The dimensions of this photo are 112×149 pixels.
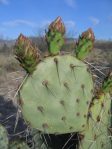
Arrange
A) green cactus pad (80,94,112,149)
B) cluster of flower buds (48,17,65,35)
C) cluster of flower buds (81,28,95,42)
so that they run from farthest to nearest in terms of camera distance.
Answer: green cactus pad (80,94,112,149) → cluster of flower buds (81,28,95,42) → cluster of flower buds (48,17,65,35)

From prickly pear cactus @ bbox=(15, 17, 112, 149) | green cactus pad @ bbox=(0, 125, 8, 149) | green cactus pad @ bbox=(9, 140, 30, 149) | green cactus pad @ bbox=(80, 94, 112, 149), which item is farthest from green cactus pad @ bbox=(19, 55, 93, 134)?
green cactus pad @ bbox=(0, 125, 8, 149)

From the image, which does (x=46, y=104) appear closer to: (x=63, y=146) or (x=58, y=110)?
(x=58, y=110)

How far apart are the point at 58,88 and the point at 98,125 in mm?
541

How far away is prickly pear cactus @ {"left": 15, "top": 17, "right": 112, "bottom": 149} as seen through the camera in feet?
10.5

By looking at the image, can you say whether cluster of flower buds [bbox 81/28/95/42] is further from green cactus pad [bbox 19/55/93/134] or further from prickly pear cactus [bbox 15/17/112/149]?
green cactus pad [bbox 19/55/93/134]

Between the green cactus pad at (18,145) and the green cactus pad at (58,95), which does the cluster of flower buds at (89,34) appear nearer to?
the green cactus pad at (58,95)

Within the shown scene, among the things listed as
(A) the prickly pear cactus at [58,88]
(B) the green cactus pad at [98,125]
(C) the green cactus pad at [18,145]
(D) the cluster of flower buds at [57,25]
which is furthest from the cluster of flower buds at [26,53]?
(C) the green cactus pad at [18,145]

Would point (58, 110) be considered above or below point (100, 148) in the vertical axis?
above

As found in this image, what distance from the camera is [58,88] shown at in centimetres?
329

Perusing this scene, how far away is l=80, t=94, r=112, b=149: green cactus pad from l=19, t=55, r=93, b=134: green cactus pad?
12cm

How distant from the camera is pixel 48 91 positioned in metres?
3.26

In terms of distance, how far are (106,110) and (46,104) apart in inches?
25.3

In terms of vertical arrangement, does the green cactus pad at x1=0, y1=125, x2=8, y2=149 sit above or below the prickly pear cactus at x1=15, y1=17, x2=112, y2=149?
below

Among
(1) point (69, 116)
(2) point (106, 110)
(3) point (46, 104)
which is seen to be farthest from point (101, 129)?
(3) point (46, 104)
